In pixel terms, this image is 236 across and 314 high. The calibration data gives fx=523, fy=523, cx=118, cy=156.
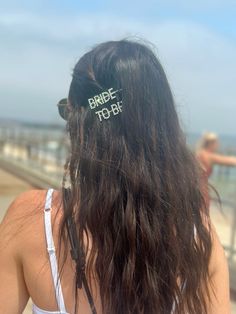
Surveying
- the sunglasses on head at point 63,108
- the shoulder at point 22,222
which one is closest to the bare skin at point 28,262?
the shoulder at point 22,222

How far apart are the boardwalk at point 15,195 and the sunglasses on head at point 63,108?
115 inches

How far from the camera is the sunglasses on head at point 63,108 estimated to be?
134 centimetres

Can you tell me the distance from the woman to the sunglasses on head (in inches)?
1.2

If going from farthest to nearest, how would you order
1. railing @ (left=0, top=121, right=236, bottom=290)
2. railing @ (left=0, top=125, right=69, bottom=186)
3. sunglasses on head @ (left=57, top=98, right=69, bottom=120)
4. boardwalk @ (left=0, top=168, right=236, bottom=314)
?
railing @ (left=0, top=125, right=69, bottom=186)
boardwalk @ (left=0, top=168, right=236, bottom=314)
railing @ (left=0, top=121, right=236, bottom=290)
sunglasses on head @ (left=57, top=98, right=69, bottom=120)

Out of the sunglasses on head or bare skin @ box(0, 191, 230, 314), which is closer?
bare skin @ box(0, 191, 230, 314)

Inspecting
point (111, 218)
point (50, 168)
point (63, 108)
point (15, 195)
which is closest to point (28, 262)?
point (111, 218)

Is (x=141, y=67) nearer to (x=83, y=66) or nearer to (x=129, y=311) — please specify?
(x=83, y=66)

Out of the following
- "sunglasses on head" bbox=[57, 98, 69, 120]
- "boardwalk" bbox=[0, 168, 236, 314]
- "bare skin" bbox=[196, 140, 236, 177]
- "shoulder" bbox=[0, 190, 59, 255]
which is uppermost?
"sunglasses on head" bbox=[57, 98, 69, 120]

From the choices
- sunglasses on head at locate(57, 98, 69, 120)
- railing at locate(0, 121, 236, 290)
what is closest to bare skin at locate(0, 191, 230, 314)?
sunglasses on head at locate(57, 98, 69, 120)

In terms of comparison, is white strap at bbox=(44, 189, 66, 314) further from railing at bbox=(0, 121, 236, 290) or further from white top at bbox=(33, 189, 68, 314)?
railing at bbox=(0, 121, 236, 290)

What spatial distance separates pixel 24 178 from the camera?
12789mm

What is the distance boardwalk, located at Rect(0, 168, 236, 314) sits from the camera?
508 centimetres

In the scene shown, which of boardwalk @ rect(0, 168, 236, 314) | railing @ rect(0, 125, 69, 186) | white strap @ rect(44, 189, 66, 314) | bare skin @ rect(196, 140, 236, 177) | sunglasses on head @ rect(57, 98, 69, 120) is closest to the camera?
white strap @ rect(44, 189, 66, 314)

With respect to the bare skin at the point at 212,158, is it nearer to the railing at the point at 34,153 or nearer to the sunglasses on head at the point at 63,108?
the railing at the point at 34,153
